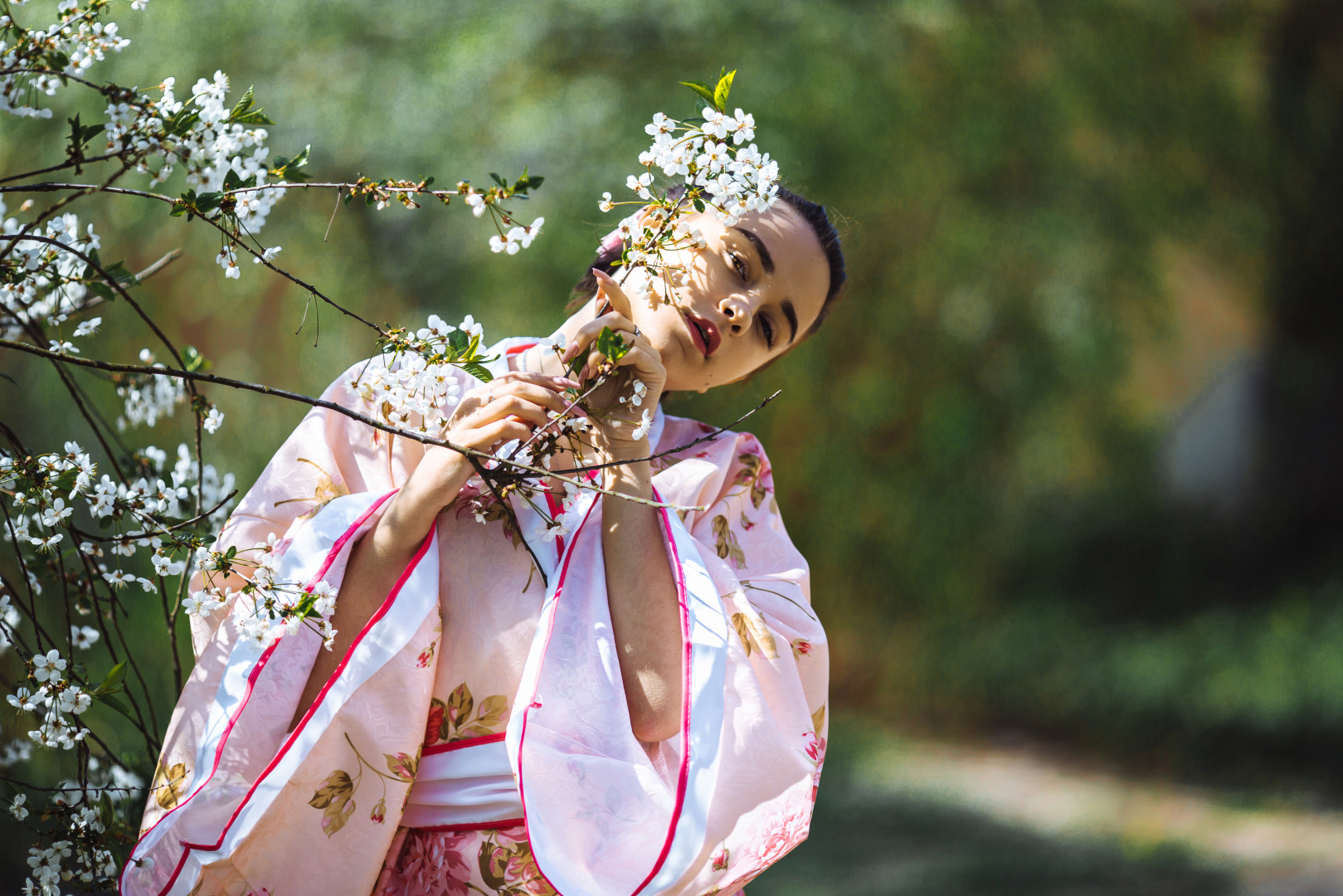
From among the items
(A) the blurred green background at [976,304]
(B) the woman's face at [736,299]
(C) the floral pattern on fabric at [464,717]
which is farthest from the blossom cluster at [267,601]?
(A) the blurred green background at [976,304]

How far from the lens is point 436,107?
10.4 ft

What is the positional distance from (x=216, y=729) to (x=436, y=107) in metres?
2.67

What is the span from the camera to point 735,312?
95 cm

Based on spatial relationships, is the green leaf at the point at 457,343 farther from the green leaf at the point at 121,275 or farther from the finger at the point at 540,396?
the green leaf at the point at 121,275

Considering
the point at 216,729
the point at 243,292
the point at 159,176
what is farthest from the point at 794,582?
the point at 243,292

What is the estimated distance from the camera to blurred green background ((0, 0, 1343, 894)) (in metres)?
3.13

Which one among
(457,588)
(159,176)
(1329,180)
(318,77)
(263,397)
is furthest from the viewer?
(1329,180)

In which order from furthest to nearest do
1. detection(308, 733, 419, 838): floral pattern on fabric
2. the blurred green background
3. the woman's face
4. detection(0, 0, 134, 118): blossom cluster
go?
the blurred green background → the woman's face → detection(308, 733, 419, 838): floral pattern on fabric → detection(0, 0, 134, 118): blossom cluster

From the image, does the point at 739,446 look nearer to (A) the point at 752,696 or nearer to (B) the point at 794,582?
(B) the point at 794,582

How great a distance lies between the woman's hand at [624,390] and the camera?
32.4 inches

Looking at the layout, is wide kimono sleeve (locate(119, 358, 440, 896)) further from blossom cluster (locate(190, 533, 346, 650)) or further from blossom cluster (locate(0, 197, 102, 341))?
blossom cluster (locate(0, 197, 102, 341))

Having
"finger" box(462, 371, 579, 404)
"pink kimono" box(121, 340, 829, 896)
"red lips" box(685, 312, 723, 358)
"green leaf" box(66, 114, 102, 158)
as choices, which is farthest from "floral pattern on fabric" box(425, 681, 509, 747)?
"green leaf" box(66, 114, 102, 158)

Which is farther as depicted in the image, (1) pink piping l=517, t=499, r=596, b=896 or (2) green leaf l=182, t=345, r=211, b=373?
(2) green leaf l=182, t=345, r=211, b=373

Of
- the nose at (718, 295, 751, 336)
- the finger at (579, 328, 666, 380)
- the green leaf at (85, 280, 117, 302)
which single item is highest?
the nose at (718, 295, 751, 336)
